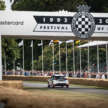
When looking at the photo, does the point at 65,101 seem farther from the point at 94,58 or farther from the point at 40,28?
the point at 94,58

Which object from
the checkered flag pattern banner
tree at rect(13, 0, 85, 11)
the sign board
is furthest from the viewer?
tree at rect(13, 0, 85, 11)

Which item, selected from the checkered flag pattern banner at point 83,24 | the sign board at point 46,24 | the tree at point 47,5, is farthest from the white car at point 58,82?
the tree at point 47,5

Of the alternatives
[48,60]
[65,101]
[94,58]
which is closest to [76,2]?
[94,58]

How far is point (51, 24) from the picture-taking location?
30.1 metres

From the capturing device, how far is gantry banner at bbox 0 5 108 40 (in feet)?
97.9

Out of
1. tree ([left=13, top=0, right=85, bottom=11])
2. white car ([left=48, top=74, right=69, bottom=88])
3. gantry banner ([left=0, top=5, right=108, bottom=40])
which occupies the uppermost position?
tree ([left=13, top=0, right=85, bottom=11])

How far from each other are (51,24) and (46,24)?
333 millimetres

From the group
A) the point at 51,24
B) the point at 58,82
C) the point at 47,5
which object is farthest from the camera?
the point at 47,5

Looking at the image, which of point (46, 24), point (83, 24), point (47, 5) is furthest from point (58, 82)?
point (47, 5)

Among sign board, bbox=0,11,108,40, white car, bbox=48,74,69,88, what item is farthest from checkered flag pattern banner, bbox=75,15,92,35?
white car, bbox=48,74,69,88

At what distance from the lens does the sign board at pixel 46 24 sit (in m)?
29.8

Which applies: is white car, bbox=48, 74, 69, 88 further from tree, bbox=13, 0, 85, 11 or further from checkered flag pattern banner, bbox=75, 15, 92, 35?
tree, bbox=13, 0, 85, 11

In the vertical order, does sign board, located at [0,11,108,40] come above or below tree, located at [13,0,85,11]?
below

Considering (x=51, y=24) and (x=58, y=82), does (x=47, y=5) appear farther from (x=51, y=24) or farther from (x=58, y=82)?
(x=51, y=24)
